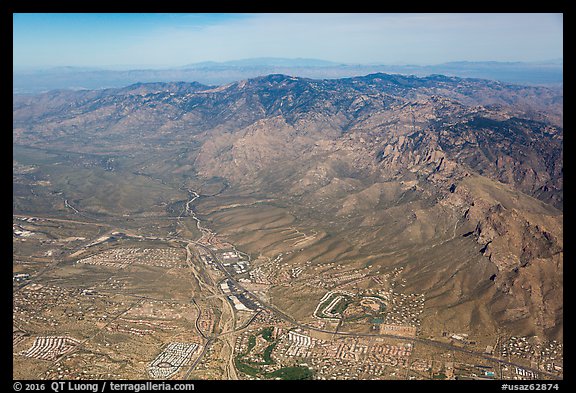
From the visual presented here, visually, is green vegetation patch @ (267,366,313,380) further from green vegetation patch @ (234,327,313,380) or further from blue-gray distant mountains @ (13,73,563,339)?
blue-gray distant mountains @ (13,73,563,339)

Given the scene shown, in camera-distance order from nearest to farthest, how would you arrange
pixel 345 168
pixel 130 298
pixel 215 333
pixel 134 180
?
pixel 215 333 < pixel 130 298 < pixel 345 168 < pixel 134 180

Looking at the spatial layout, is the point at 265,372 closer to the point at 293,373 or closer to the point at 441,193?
the point at 293,373

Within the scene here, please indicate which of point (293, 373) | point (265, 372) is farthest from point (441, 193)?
point (265, 372)

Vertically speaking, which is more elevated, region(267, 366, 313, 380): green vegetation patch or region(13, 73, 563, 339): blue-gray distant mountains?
region(13, 73, 563, 339): blue-gray distant mountains

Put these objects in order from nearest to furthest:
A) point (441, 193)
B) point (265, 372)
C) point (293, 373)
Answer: point (293, 373), point (265, 372), point (441, 193)

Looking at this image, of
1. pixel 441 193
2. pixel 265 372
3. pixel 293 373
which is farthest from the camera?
pixel 441 193

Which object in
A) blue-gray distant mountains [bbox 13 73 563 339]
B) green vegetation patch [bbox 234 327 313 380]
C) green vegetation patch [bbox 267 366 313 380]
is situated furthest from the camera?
blue-gray distant mountains [bbox 13 73 563 339]

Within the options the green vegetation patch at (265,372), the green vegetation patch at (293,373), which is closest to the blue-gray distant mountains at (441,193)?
the green vegetation patch at (293,373)

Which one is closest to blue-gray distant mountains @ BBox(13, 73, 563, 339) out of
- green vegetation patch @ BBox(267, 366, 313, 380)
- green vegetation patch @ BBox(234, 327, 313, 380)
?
green vegetation patch @ BBox(267, 366, 313, 380)
